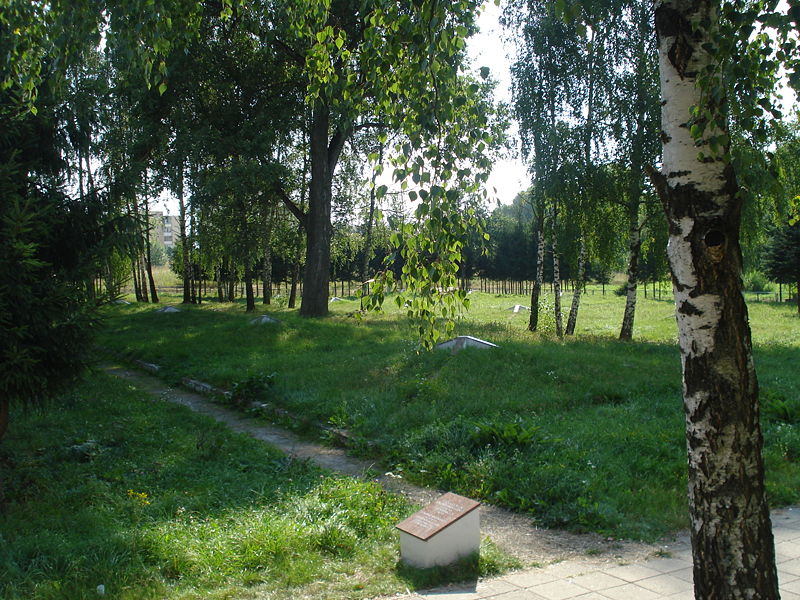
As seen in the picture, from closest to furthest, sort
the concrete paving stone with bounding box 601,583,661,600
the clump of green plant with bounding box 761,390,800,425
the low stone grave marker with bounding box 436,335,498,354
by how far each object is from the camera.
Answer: the concrete paving stone with bounding box 601,583,661,600, the clump of green plant with bounding box 761,390,800,425, the low stone grave marker with bounding box 436,335,498,354

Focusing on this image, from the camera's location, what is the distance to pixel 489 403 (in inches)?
390

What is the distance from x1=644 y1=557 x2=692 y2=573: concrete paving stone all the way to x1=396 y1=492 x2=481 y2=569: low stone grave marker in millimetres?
1307

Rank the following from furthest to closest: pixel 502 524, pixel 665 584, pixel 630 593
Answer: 1. pixel 502 524
2. pixel 665 584
3. pixel 630 593

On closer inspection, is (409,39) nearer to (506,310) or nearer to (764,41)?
(764,41)

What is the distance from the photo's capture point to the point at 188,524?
5.84 m

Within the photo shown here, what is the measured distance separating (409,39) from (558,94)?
678 inches

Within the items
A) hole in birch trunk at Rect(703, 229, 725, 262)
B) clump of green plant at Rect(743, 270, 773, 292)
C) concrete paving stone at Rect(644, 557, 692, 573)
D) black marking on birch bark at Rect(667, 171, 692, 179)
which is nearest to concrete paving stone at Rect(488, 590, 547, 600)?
concrete paving stone at Rect(644, 557, 692, 573)

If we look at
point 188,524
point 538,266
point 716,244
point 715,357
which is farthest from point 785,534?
point 538,266

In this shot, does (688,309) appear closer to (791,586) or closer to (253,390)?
(791,586)

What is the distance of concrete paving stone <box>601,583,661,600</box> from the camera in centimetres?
451

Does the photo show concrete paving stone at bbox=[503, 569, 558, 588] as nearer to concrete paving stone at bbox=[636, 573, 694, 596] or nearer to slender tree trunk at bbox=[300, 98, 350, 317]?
concrete paving stone at bbox=[636, 573, 694, 596]

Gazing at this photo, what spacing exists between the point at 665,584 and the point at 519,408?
5.01 m

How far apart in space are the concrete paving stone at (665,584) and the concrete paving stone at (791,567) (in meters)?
0.79

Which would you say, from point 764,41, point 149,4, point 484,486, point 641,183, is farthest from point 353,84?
point 641,183
